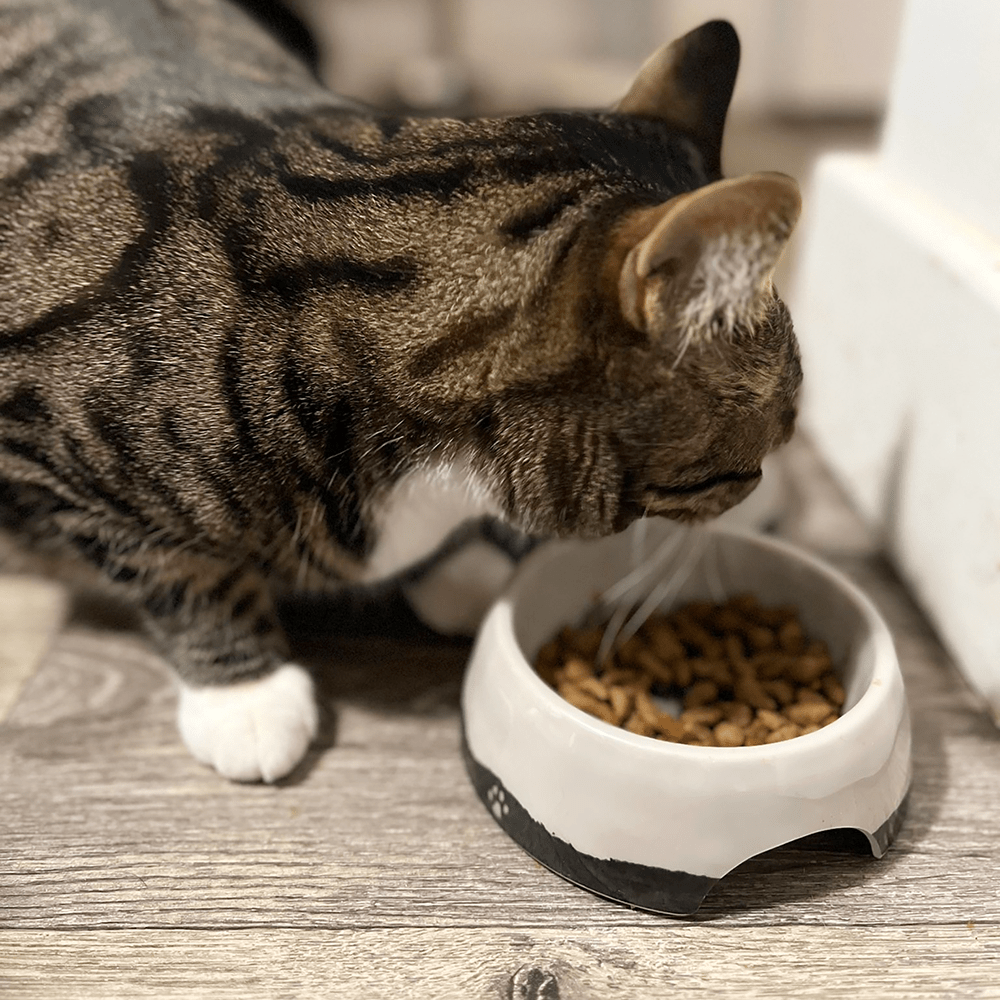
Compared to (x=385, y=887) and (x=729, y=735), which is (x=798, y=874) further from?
(x=385, y=887)

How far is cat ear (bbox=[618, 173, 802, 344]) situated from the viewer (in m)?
0.58

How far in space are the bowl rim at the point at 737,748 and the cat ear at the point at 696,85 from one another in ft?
1.18

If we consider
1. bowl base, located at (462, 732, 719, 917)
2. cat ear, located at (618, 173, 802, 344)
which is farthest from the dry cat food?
cat ear, located at (618, 173, 802, 344)

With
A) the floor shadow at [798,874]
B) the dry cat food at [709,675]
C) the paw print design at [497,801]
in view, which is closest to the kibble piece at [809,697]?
the dry cat food at [709,675]

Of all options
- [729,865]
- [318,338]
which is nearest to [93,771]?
[318,338]

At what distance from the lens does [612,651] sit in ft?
3.01

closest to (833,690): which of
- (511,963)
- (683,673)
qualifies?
(683,673)

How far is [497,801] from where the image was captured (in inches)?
30.9

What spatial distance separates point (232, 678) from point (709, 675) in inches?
17.3

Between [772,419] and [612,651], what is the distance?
283 mm

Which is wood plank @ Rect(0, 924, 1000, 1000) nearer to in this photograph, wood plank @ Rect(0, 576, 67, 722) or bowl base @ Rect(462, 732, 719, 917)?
bowl base @ Rect(462, 732, 719, 917)

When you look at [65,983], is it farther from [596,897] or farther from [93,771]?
[596,897]

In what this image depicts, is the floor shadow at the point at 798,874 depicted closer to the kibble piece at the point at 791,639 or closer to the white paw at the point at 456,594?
the kibble piece at the point at 791,639

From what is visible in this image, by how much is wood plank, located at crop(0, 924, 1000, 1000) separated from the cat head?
0.32 m
